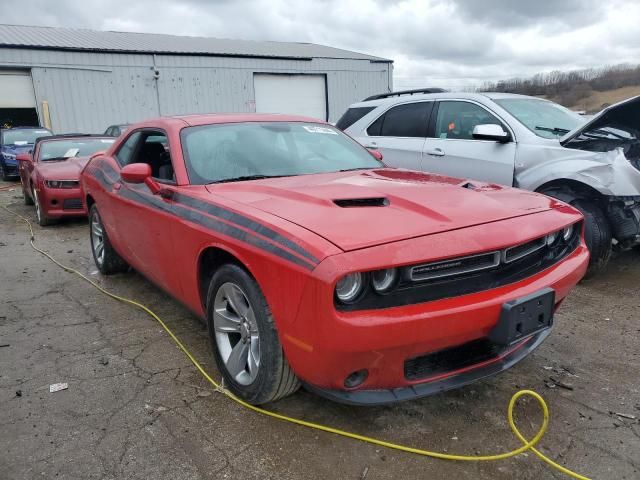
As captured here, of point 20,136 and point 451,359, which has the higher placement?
point 20,136

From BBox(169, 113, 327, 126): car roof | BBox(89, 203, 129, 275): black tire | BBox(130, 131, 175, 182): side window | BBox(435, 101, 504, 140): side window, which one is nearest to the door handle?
BBox(435, 101, 504, 140): side window

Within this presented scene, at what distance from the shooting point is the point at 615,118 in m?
4.46

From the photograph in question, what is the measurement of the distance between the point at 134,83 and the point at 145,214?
60.9ft

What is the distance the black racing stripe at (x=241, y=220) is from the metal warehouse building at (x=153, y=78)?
18.4 m

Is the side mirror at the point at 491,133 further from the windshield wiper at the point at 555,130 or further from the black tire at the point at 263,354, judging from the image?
the black tire at the point at 263,354

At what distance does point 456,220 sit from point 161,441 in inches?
66.8

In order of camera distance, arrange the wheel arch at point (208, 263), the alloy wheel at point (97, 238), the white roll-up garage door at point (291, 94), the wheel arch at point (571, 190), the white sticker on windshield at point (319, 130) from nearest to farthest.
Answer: the wheel arch at point (208, 263) < the white sticker on windshield at point (319, 130) < the wheel arch at point (571, 190) < the alloy wheel at point (97, 238) < the white roll-up garage door at point (291, 94)

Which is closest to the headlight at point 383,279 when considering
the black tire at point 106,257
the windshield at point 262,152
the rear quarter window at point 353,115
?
the windshield at point 262,152

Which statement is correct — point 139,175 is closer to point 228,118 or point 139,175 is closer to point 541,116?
point 228,118

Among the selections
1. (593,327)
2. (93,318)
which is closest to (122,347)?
(93,318)

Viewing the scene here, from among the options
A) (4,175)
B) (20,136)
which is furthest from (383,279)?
(20,136)

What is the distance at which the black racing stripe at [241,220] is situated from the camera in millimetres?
2074

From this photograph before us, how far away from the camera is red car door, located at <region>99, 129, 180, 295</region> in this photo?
3.24 meters

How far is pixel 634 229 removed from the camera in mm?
4199
